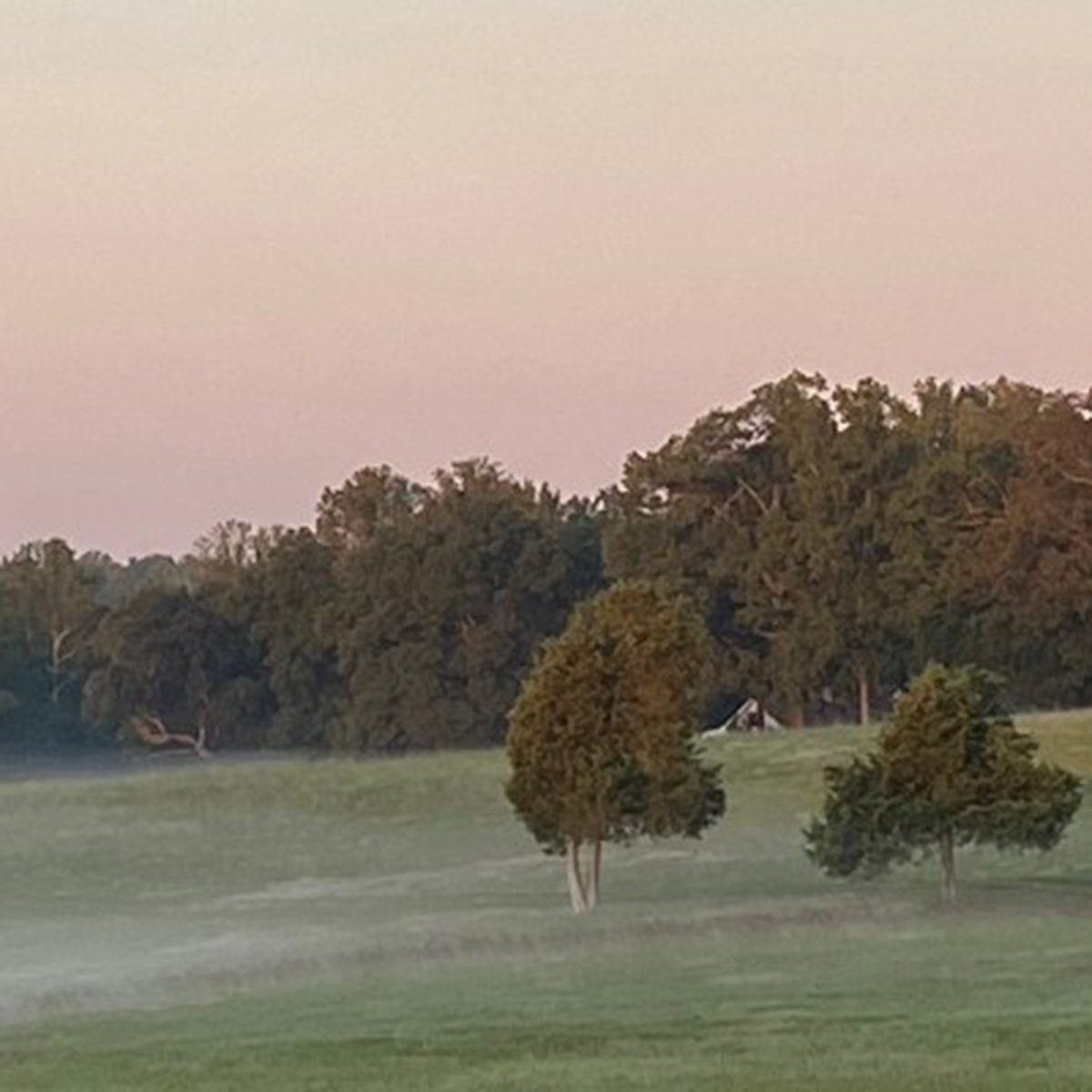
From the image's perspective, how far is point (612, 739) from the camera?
39781 mm

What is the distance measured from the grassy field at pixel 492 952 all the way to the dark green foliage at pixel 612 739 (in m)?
1.23

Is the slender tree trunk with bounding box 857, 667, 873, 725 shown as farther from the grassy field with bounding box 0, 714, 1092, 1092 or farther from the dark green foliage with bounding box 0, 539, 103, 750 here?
the dark green foliage with bounding box 0, 539, 103, 750

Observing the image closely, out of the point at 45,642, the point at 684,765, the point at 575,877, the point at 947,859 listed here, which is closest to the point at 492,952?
the point at 575,877

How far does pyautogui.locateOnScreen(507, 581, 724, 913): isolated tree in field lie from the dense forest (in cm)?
3883

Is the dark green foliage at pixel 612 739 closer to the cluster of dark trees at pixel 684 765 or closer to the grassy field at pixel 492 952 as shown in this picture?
the cluster of dark trees at pixel 684 765

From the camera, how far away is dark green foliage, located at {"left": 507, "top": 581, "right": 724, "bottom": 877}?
3966 centimetres

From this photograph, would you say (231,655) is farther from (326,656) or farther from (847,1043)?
(847,1043)

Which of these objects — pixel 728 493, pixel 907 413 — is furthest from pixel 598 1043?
pixel 907 413

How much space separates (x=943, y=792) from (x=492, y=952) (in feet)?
26.1

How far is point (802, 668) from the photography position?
84125 millimetres

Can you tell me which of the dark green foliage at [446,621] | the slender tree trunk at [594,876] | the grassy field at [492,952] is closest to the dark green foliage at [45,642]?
the dark green foliage at [446,621]

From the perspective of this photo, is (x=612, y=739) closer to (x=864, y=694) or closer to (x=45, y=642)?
(x=864, y=694)

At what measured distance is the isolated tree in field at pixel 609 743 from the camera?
39.7 m

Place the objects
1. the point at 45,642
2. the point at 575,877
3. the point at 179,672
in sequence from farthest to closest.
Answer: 1. the point at 45,642
2. the point at 179,672
3. the point at 575,877
